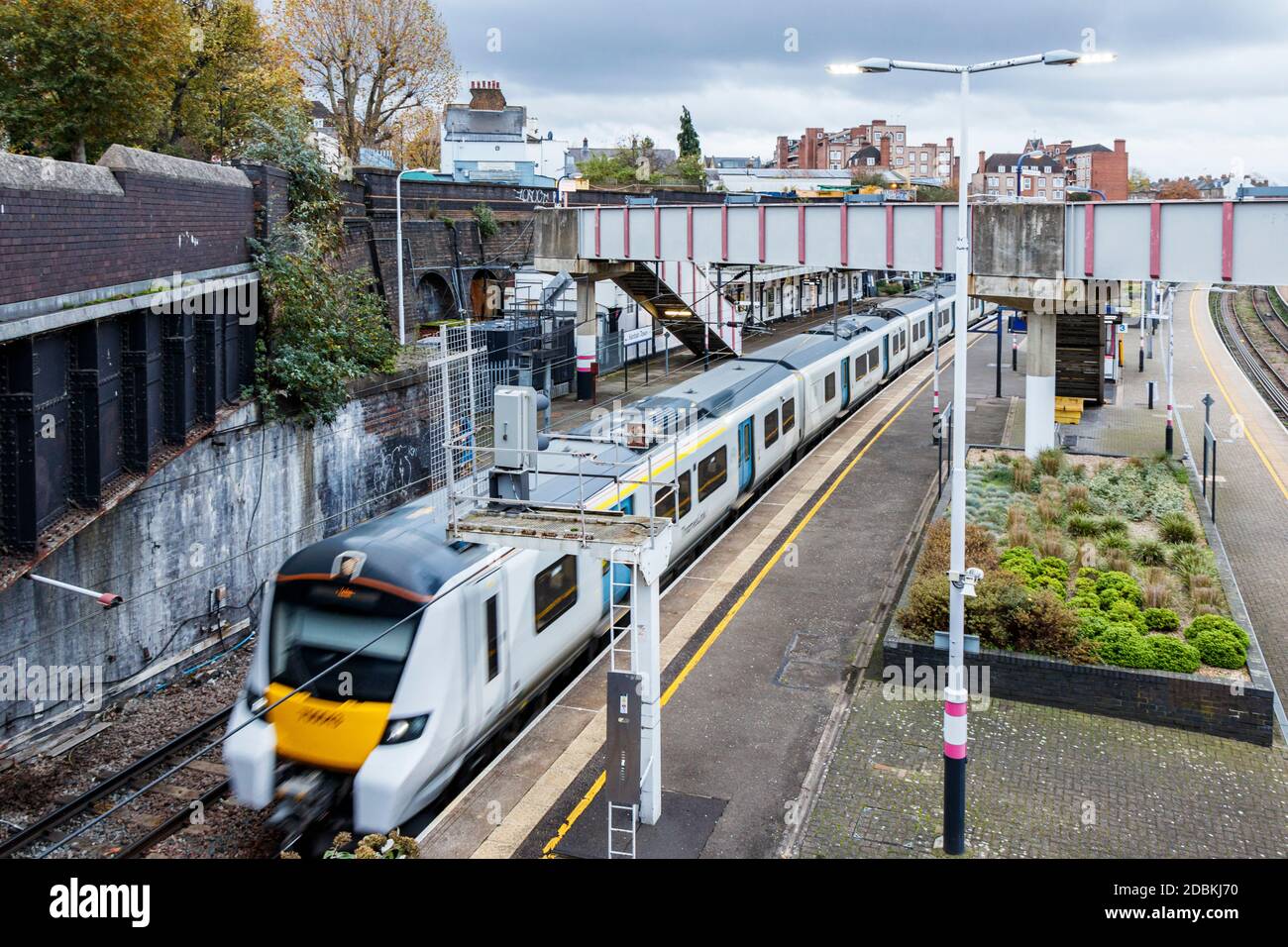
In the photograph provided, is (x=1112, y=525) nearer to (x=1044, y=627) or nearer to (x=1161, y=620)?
(x=1161, y=620)

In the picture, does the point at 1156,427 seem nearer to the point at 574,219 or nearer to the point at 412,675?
the point at 574,219

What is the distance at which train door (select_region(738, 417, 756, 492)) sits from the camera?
19875 mm

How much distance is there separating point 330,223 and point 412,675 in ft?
43.1

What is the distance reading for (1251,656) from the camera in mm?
12781

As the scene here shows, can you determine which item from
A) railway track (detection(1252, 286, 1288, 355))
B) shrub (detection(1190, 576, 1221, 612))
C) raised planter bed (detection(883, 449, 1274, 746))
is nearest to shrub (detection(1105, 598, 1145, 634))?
raised planter bed (detection(883, 449, 1274, 746))

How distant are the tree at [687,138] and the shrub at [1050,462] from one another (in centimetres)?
Answer: 7249

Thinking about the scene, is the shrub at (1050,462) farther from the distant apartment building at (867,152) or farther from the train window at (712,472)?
the distant apartment building at (867,152)

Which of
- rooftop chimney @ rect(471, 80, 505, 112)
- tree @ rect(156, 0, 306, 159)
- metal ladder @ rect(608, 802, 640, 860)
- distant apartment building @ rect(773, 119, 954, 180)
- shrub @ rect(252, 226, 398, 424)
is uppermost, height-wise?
distant apartment building @ rect(773, 119, 954, 180)

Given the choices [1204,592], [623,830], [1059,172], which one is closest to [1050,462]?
[1204,592]

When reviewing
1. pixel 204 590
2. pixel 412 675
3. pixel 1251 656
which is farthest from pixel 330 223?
pixel 1251 656

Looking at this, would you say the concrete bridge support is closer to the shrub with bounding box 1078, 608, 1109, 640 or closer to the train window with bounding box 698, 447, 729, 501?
the train window with bounding box 698, 447, 729, 501

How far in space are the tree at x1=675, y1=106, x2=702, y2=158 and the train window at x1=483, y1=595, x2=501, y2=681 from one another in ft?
273

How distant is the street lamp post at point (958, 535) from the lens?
975 cm

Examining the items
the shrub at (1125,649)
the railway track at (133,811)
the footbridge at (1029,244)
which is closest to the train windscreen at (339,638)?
the railway track at (133,811)
